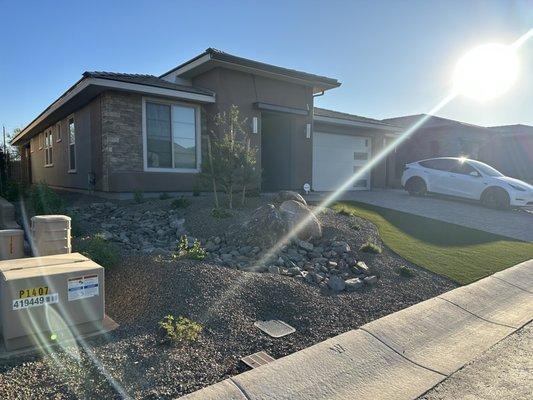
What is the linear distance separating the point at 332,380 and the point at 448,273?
152 inches

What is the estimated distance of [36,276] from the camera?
3191 mm

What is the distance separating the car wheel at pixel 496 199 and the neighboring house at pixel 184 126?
17.7ft

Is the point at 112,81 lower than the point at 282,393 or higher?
higher

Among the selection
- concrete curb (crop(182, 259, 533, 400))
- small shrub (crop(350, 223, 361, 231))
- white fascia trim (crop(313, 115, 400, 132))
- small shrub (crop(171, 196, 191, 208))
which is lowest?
concrete curb (crop(182, 259, 533, 400))

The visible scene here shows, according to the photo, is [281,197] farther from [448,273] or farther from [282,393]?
[282,393]

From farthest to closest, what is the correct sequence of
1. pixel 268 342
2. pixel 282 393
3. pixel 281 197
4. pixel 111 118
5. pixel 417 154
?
1. pixel 417 154
2. pixel 111 118
3. pixel 281 197
4. pixel 268 342
5. pixel 282 393

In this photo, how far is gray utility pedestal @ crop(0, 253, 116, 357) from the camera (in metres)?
3.11

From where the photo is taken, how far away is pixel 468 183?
44.8 ft

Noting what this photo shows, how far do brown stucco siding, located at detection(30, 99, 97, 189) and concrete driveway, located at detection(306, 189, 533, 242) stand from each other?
702 cm

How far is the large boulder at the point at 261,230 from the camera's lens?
6.45 metres

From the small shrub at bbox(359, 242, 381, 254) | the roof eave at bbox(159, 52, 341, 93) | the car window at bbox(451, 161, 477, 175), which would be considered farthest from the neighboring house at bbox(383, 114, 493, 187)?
the small shrub at bbox(359, 242, 381, 254)

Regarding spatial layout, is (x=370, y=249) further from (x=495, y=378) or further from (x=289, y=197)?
(x=495, y=378)

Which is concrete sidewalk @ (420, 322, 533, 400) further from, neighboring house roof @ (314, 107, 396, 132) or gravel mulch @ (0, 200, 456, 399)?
neighboring house roof @ (314, 107, 396, 132)

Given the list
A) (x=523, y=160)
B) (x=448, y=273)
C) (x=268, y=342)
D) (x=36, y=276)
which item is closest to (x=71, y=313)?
(x=36, y=276)
